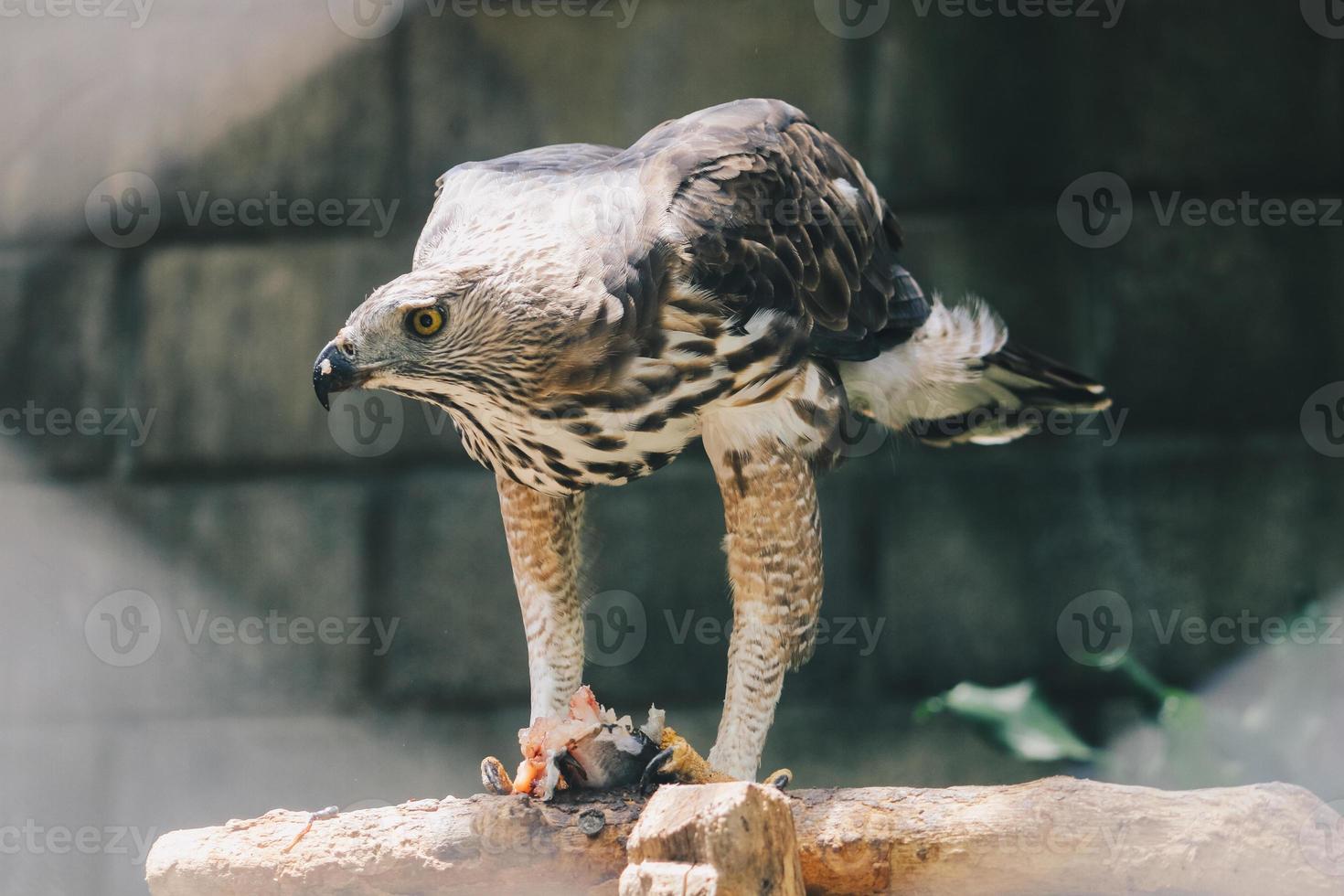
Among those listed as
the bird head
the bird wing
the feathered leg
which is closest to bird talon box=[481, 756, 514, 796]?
the feathered leg

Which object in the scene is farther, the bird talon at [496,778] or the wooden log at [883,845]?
the bird talon at [496,778]

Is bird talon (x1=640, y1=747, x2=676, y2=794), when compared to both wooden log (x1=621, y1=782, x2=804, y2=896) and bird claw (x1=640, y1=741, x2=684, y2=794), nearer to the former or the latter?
bird claw (x1=640, y1=741, x2=684, y2=794)

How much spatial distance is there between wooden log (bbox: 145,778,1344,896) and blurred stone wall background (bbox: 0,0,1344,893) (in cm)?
225

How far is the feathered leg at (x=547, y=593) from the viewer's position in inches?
123

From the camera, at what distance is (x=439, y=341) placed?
2451 millimetres

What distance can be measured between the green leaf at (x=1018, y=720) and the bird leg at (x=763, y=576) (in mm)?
1050

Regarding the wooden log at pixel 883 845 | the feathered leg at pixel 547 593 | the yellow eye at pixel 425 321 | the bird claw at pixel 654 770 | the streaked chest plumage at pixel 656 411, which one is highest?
→ the yellow eye at pixel 425 321

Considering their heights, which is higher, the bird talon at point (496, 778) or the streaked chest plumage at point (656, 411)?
the streaked chest plumage at point (656, 411)

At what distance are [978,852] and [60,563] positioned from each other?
3.93m

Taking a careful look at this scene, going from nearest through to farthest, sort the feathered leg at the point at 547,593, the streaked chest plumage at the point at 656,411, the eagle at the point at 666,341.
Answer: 1. the eagle at the point at 666,341
2. the streaked chest plumage at the point at 656,411
3. the feathered leg at the point at 547,593

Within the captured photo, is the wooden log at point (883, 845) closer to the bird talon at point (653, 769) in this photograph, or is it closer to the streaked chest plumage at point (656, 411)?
the bird talon at point (653, 769)

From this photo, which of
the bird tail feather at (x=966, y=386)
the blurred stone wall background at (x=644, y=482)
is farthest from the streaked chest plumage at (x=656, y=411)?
the blurred stone wall background at (x=644, y=482)

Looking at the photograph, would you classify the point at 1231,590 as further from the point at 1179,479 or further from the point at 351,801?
the point at 351,801

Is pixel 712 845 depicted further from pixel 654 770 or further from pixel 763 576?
pixel 763 576
